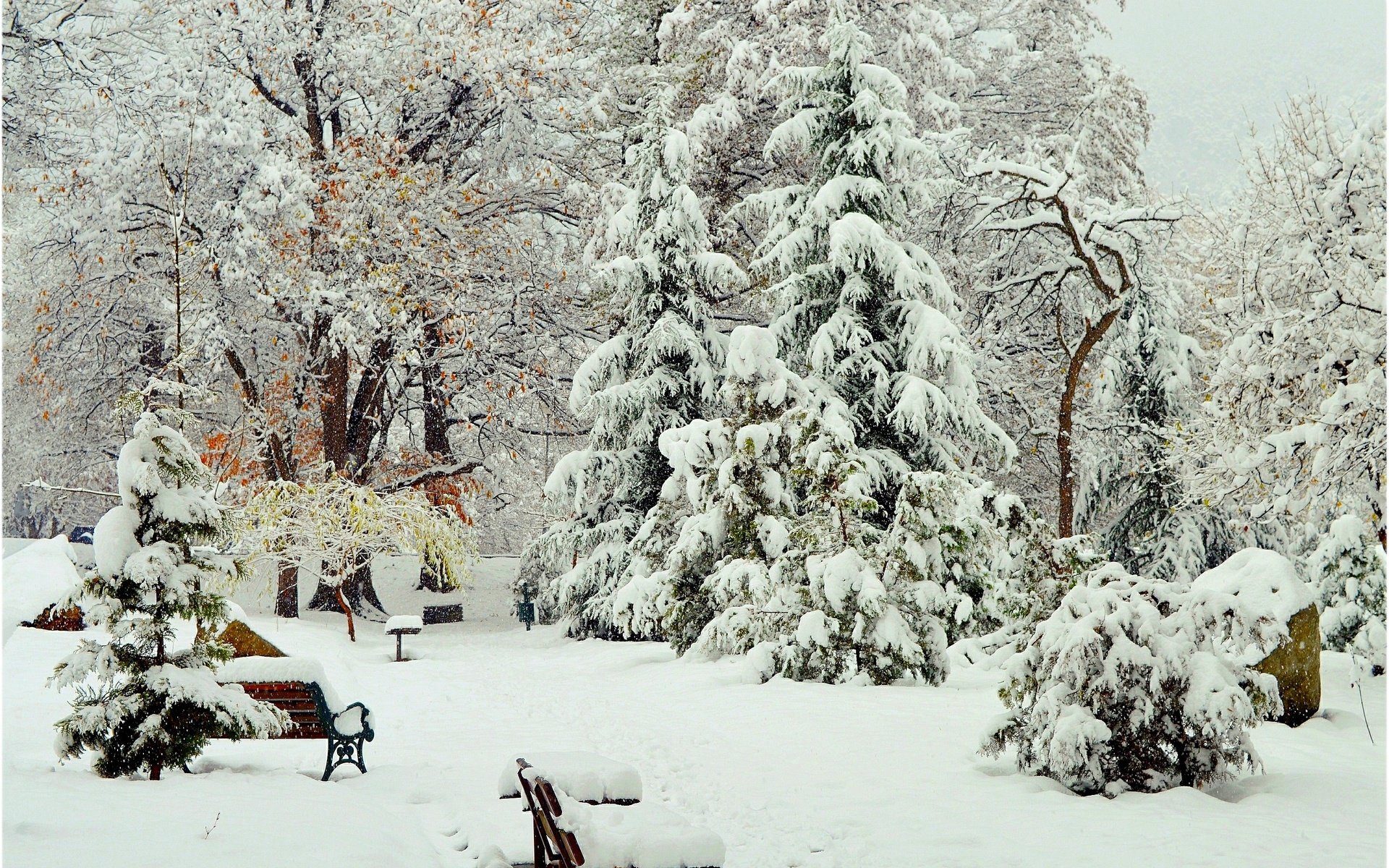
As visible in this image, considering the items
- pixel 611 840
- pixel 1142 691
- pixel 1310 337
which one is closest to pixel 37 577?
pixel 611 840

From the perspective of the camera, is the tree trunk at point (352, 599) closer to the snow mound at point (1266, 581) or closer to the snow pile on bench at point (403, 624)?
the snow pile on bench at point (403, 624)

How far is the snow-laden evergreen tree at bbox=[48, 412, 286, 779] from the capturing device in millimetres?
6859

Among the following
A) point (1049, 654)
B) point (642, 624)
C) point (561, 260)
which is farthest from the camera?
point (561, 260)

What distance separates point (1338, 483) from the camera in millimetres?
8180

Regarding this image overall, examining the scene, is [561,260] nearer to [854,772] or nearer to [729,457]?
[729,457]

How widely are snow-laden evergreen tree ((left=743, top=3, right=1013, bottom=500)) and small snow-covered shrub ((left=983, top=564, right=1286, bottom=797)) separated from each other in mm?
6894

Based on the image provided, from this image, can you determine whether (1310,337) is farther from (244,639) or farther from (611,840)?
(244,639)

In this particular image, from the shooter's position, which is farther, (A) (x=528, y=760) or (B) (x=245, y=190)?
(B) (x=245, y=190)

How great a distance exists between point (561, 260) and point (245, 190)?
647 cm

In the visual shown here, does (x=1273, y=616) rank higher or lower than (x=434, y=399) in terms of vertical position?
lower

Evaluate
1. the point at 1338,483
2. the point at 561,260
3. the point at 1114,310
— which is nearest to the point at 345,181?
the point at 561,260

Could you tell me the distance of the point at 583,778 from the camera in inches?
233

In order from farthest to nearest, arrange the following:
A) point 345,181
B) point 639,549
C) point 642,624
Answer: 1. point 345,181
2. point 639,549
3. point 642,624

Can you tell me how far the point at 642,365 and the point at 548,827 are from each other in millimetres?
12751
